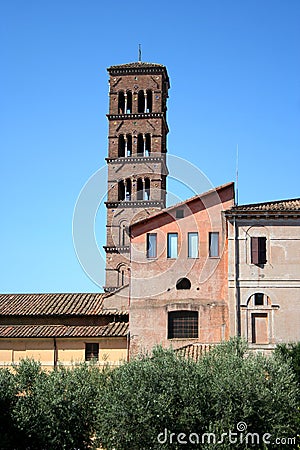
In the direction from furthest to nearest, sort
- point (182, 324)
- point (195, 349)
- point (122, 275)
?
point (122, 275) < point (182, 324) < point (195, 349)

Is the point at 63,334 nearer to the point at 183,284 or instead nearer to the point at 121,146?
the point at 183,284

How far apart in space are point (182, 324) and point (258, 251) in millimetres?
5136

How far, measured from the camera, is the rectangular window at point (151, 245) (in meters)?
36.0

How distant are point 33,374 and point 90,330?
31.6 feet

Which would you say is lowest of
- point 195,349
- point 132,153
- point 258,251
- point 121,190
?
point 195,349

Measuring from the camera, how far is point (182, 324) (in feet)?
116

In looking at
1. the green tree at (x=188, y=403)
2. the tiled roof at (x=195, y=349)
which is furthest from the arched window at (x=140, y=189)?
the green tree at (x=188, y=403)

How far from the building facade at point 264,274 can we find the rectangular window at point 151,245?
3.80 meters

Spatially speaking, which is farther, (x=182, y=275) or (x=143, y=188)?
(x=143, y=188)

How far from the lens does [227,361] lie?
25.3 m

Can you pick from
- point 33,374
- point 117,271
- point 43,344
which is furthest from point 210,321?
point 117,271

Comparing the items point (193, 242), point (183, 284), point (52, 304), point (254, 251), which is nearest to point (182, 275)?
point (183, 284)

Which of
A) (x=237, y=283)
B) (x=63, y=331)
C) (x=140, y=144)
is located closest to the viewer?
(x=237, y=283)

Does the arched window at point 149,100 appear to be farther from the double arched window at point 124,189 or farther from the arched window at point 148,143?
the double arched window at point 124,189
